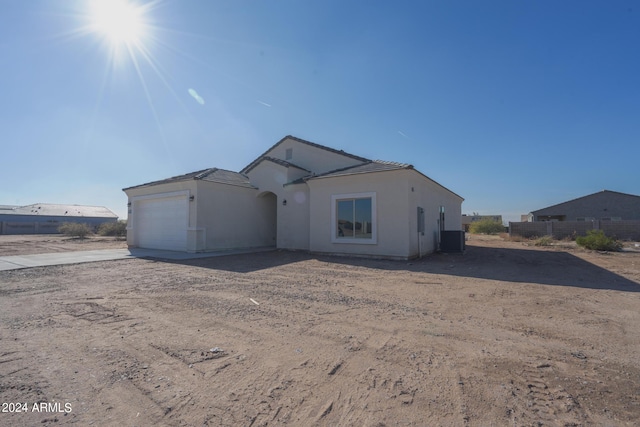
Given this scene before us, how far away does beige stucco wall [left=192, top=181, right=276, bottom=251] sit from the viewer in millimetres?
14016

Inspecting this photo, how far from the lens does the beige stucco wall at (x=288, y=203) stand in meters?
14.6

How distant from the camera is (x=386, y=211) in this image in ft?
38.5

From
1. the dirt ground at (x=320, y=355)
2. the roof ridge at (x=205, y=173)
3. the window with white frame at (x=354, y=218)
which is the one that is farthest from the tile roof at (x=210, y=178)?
the dirt ground at (x=320, y=355)

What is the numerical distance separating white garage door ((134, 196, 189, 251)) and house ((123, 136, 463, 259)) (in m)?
0.05

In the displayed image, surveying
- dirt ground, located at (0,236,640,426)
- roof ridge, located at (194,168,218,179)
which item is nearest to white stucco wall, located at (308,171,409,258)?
dirt ground, located at (0,236,640,426)

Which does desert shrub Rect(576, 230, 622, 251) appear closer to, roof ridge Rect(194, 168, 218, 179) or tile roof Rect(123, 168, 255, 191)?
tile roof Rect(123, 168, 255, 191)

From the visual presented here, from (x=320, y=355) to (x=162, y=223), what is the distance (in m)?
14.9

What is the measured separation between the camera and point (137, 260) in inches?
451

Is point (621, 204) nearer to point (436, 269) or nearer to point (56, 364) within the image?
point (436, 269)

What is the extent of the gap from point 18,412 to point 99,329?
1937 millimetres

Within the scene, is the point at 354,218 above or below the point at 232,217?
below

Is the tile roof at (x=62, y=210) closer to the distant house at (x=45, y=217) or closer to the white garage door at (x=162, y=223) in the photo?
the distant house at (x=45, y=217)

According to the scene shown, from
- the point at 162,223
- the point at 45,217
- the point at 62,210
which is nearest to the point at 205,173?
the point at 162,223

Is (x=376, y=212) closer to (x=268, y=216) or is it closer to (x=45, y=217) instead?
(x=268, y=216)
